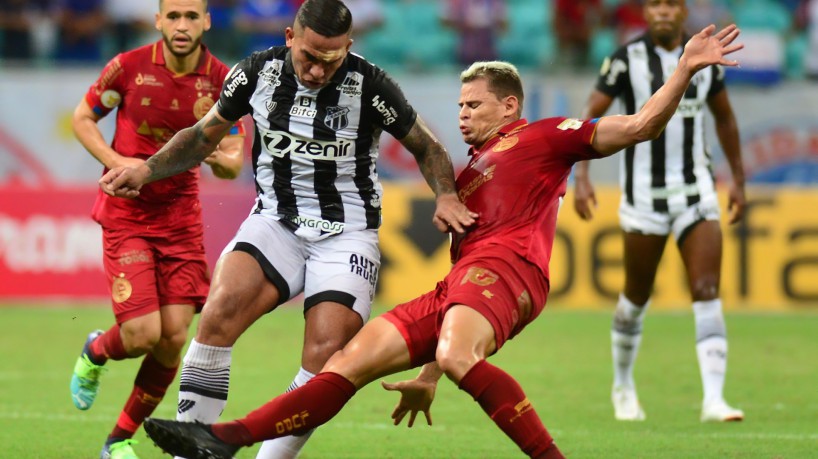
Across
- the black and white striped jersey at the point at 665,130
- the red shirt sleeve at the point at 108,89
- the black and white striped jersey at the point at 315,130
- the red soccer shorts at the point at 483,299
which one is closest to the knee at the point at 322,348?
the red soccer shorts at the point at 483,299

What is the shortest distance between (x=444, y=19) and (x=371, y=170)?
12784 millimetres

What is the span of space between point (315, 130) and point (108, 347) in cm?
202

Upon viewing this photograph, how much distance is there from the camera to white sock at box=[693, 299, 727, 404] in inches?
325

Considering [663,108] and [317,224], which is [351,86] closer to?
[317,224]

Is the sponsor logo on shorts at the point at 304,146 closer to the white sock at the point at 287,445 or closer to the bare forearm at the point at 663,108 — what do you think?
the white sock at the point at 287,445

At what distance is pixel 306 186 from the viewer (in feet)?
20.3

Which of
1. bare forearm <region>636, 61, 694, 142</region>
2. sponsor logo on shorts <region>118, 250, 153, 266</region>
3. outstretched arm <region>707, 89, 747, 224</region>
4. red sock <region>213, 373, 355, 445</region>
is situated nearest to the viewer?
red sock <region>213, 373, 355, 445</region>

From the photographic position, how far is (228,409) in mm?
8633

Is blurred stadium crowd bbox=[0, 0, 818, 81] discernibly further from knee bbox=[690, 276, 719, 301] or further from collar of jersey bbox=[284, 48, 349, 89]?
collar of jersey bbox=[284, 48, 349, 89]

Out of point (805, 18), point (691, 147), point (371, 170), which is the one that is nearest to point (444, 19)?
point (805, 18)

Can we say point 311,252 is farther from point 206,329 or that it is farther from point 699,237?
point 699,237

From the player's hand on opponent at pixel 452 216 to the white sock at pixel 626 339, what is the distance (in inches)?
120

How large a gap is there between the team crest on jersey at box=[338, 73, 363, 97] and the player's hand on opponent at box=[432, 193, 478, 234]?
654 mm

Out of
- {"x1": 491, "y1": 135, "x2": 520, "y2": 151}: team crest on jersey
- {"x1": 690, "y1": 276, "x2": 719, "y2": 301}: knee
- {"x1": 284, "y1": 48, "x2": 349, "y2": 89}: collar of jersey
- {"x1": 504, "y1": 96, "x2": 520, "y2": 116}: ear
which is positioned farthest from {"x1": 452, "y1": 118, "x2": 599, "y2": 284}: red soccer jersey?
{"x1": 690, "y1": 276, "x2": 719, "y2": 301}: knee
